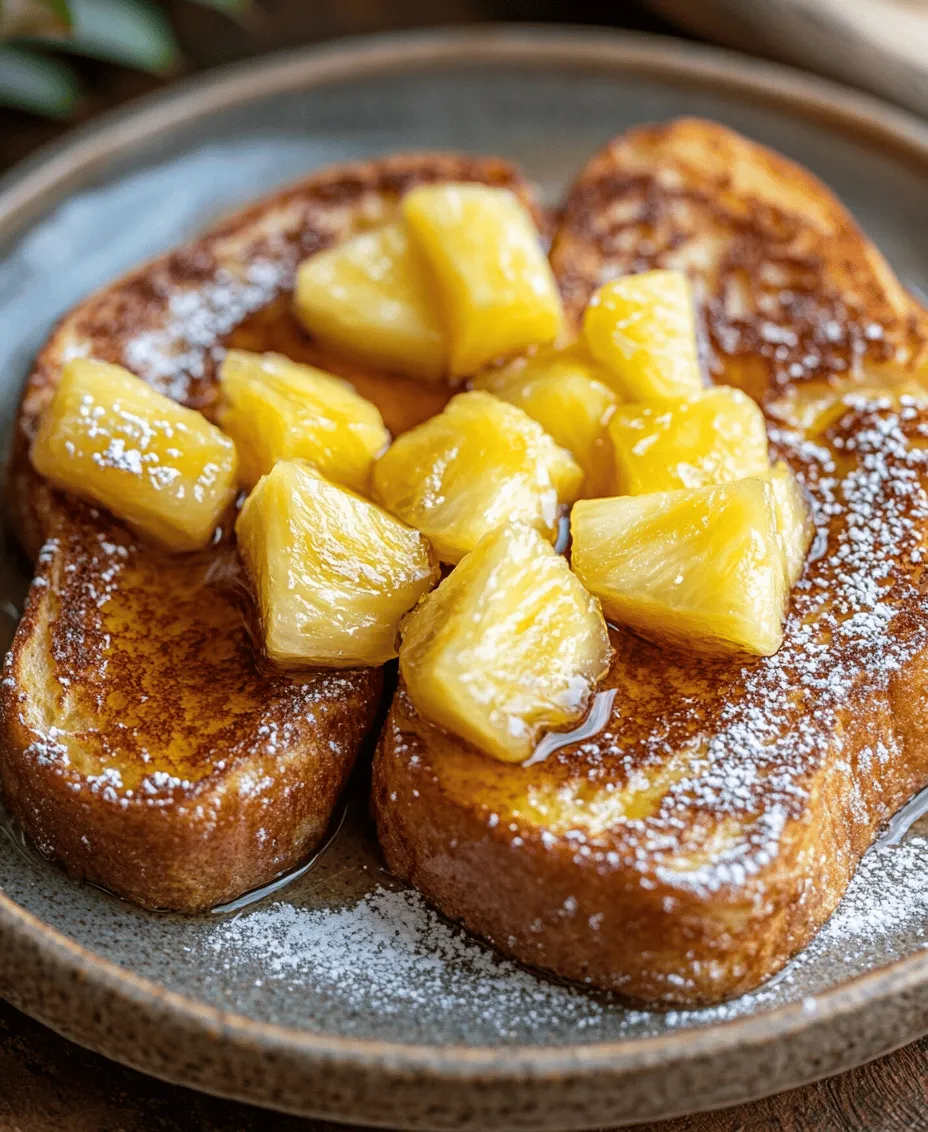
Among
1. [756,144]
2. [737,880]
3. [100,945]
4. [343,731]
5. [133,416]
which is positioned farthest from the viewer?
[756,144]

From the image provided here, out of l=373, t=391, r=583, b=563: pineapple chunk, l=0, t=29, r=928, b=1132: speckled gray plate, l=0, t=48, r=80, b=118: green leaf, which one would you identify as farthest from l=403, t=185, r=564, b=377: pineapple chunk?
l=0, t=48, r=80, b=118: green leaf

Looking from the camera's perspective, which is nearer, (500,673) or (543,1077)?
(543,1077)

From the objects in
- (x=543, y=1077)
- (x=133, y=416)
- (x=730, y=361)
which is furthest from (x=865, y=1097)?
(x=133, y=416)

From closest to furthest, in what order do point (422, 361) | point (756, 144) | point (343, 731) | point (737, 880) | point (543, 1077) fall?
point (543, 1077) < point (737, 880) < point (343, 731) < point (422, 361) < point (756, 144)

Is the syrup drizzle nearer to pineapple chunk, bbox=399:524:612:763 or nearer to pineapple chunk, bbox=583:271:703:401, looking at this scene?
pineapple chunk, bbox=399:524:612:763

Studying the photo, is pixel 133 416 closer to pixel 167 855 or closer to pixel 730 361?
pixel 167 855

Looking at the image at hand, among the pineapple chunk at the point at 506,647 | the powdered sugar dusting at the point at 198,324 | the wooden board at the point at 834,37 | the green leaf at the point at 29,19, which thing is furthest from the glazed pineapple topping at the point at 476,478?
the wooden board at the point at 834,37
